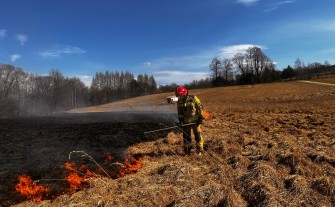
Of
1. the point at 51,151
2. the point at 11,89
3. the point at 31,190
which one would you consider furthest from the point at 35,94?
the point at 31,190

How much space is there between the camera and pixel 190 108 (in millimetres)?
8711

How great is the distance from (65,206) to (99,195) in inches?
25.1

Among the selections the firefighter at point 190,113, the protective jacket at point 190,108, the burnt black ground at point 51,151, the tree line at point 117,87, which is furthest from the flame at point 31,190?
the tree line at point 117,87

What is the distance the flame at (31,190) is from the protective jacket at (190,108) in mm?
4381

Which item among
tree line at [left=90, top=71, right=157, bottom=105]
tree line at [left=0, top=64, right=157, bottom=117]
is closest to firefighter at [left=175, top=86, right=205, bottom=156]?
tree line at [left=0, top=64, right=157, bottom=117]

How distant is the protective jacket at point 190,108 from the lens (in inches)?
339

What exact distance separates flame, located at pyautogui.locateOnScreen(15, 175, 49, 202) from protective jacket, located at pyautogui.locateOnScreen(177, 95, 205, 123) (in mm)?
4381

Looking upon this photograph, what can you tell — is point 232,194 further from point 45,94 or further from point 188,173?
point 45,94

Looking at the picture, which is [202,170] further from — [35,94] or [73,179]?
[35,94]

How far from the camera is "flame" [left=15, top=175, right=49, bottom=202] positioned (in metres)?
5.79

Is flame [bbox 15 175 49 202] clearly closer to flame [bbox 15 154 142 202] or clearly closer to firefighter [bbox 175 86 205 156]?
flame [bbox 15 154 142 202]

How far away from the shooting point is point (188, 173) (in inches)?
254

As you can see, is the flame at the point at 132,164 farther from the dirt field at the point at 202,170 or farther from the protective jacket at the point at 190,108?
the protective jacket at the point at 190,108

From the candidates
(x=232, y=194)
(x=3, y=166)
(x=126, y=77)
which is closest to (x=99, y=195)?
(x=232, y=194)
